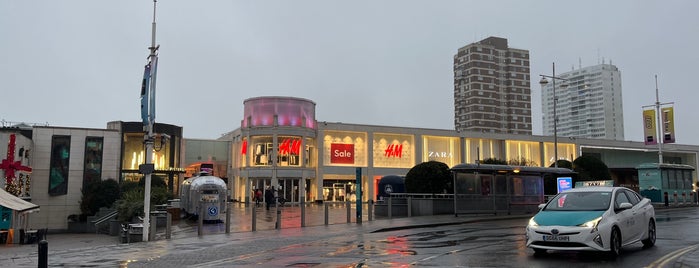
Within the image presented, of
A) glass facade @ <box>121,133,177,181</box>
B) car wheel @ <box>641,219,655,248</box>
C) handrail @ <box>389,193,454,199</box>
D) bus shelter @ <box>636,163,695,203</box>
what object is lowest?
car wheel @ <box>641,219,655,248</box>

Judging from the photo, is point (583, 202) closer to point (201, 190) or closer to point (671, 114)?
point (201, 190)

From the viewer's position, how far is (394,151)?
59344mm

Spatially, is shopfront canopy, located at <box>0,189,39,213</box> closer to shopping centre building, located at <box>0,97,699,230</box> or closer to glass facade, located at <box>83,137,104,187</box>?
shopping centre building, located at <box>0,97,699,230</box>

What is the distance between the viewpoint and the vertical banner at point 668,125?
1641 inches

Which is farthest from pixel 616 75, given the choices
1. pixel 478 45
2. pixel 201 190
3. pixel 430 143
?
pixel 201 190

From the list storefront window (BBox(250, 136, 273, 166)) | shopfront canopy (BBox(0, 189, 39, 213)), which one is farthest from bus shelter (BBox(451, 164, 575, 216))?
storefront window (BBox(250, 136, 273, 166))

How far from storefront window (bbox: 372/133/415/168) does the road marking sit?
46.3m

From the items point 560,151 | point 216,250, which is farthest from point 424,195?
point 560,151

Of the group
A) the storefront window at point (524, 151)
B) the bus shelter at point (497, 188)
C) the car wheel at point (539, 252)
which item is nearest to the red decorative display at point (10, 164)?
the bus shelter at point (497, 188)

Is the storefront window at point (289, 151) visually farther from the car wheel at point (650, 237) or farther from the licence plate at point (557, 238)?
the licence plate at point (557, 238)

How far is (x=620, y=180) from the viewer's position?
68.8 metres

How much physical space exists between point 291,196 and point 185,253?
1510 inches

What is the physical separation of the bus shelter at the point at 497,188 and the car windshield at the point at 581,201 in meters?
15.1

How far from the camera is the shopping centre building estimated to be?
117ft
